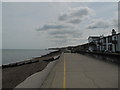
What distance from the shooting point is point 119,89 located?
25.8ft

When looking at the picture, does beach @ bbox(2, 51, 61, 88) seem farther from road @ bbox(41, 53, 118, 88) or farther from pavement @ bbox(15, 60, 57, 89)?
road @ bbox(41, 53, 118, 88)

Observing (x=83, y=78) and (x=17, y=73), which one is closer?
(x=83, y=78)

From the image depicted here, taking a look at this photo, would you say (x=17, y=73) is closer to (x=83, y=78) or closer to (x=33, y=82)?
(x=33, y=82)

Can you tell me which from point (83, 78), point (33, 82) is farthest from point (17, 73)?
point (83, 78)

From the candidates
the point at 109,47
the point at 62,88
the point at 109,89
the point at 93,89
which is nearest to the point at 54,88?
the point at 62,88

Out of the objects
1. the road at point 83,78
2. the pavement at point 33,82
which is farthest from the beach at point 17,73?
the road at point 83,78

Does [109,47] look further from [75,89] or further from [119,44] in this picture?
[75,89]

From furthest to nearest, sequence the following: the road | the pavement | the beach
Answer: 1. the beach
2. the pavement
3. the road

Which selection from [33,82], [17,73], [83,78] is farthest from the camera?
[17,73]

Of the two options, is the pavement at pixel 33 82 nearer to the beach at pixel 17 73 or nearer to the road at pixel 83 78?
the road at pixel 83 78

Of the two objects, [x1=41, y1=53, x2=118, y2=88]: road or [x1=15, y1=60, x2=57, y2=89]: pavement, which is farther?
[x1=15, y1=60, x2=57, y2=89]: pavement

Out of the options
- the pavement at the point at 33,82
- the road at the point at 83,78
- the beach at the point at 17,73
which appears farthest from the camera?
the beach at the point at 17,73

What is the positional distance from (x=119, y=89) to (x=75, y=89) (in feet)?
5.97

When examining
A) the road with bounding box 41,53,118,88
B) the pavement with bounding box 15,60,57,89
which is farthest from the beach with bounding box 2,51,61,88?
the road with bounding box 41,53,118,88
